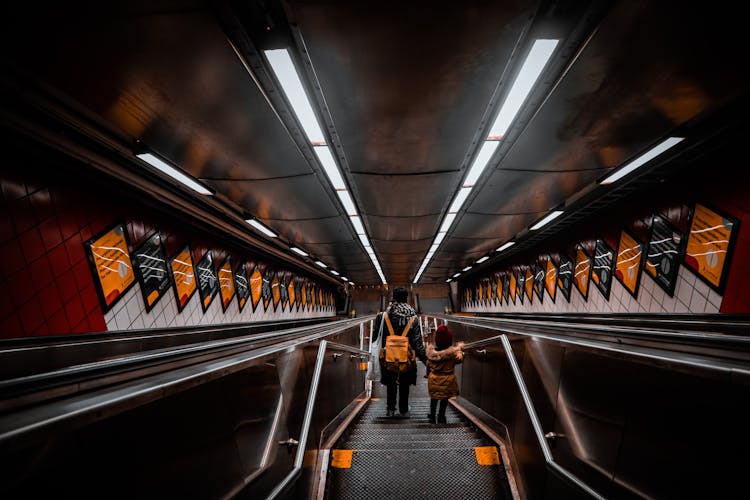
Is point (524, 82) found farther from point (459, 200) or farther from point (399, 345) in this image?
point (459, 200)

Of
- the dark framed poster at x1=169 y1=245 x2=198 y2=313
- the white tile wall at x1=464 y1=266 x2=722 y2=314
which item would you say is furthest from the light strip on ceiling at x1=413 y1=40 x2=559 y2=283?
the dark framed poster at x1=169 y1=245 x2=198 y2=313

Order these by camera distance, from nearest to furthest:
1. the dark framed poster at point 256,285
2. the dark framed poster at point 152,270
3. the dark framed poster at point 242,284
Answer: the dark framed poster at point 152,270 < the dark framed poster at point 242,284 < the dark framed poster at point 256,285

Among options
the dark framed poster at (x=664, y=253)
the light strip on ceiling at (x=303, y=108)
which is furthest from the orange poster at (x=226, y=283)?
the dark framed poster at (x=664, y=253)

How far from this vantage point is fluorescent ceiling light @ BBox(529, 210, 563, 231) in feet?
20.1

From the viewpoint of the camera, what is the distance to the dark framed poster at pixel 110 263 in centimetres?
441

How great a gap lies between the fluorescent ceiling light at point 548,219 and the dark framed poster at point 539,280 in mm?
2828

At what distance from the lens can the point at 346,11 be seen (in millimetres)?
1909

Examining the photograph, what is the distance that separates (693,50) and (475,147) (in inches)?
67.0

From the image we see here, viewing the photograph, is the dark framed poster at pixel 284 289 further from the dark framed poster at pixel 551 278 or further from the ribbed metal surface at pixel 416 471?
Answer: the ribbed metal surface at pixel 416 471

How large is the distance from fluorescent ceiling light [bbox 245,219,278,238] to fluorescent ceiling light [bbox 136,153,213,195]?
4.68 feet

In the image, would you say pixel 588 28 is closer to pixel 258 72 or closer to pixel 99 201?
pixel 258 72

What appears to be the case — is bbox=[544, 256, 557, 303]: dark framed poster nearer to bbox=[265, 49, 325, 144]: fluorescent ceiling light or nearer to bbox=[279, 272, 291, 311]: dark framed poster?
bbox=[265, 49, 325, 144]: fluorescent ceiling light

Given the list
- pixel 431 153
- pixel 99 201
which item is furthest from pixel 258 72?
pixel 99 201

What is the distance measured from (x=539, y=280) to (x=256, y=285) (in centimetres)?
829
